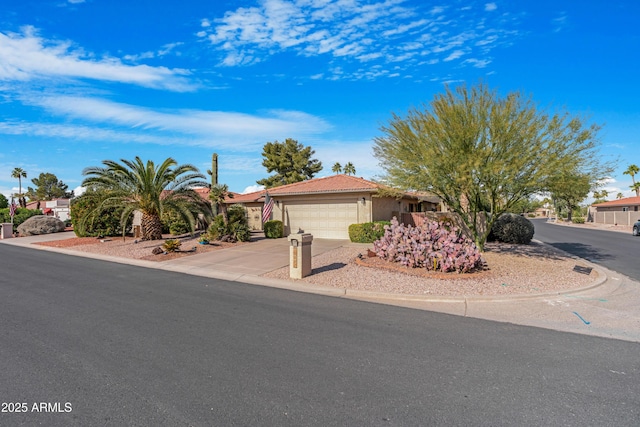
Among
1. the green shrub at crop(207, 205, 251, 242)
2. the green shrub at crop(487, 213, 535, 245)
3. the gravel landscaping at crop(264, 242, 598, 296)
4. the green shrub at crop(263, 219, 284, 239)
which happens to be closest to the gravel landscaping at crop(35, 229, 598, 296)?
the gravel landscaping at crop(264, 242, 598, 296)

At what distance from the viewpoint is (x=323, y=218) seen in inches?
780

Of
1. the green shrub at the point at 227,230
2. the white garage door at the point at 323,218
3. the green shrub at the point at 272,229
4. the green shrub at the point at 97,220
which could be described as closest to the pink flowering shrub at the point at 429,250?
the white garage door at the point at 323,218

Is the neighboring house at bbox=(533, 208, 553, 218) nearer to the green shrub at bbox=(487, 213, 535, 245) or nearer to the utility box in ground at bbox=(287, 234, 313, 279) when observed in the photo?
the green shrub at bbox=(487, 213, 535, 245)

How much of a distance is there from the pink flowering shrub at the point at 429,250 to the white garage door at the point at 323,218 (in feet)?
24.2

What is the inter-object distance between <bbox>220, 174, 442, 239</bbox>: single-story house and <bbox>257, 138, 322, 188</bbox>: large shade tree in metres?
21.8

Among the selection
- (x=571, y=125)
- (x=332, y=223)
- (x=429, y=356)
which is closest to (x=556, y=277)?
(x=571, y=125)

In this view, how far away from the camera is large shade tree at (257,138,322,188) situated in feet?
143

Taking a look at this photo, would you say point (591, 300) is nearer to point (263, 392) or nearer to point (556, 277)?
point (556, 277)

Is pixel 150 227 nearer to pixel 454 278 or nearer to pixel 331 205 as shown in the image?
pixel 331 205

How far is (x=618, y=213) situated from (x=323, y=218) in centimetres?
4086

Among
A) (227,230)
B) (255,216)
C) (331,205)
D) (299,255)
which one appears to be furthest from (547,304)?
(255,216)

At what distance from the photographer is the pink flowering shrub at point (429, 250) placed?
965cm

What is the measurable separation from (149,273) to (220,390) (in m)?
8.49

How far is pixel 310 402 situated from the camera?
3.46 m
